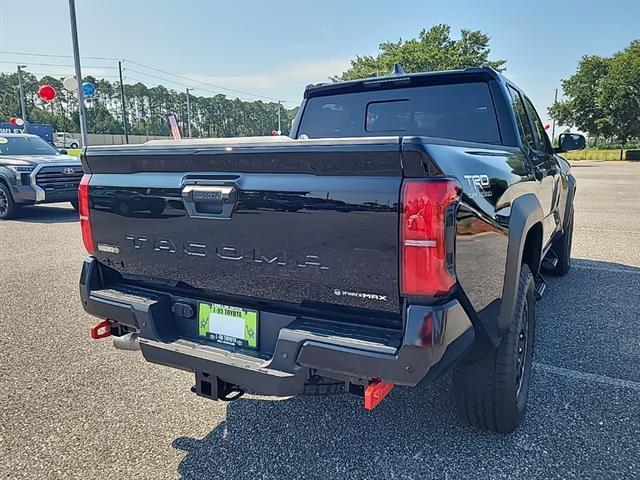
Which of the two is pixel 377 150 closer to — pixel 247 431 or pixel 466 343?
pixel 466 343

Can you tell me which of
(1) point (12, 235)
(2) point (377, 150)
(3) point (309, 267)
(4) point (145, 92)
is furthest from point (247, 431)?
(4) point (145, 92)

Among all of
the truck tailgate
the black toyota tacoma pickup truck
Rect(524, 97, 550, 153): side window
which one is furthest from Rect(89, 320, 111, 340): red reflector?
Rect(524, 97, 550, 153): side window

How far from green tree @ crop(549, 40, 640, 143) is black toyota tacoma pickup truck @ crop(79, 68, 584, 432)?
49604 mm

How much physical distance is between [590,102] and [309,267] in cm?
5376

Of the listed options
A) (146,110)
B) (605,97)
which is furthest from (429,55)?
(146,110)

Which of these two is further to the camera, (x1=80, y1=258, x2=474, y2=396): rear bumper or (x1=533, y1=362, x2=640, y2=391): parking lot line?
(x1=533, y1=362, x2=640, y2=391): parking lot line

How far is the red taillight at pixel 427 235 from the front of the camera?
1.77 meters

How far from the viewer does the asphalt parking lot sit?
236 cm

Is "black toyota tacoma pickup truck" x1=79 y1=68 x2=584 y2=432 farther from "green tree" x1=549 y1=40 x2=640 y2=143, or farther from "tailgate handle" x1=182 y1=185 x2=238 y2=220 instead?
"green tree" x1=549 y1=40 x2=640 y2=143

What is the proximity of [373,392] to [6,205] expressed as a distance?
1102 centimetres

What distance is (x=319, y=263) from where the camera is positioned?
6.51 ft

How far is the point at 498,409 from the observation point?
7.92ft

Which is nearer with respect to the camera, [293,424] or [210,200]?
[210,200]

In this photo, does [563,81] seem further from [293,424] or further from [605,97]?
[293,424]
